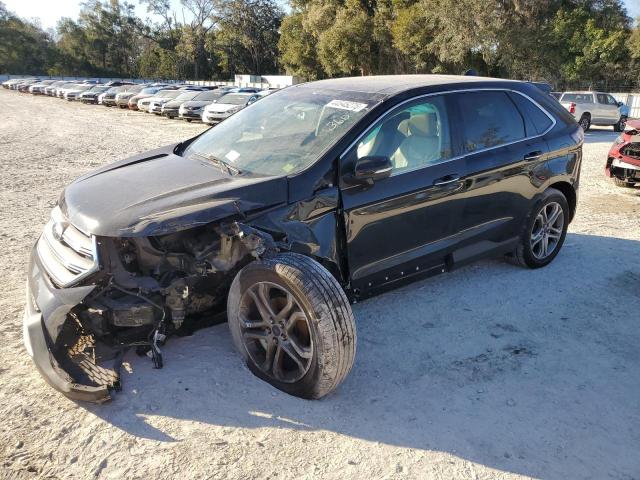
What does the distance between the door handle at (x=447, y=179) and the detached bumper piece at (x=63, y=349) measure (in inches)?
100

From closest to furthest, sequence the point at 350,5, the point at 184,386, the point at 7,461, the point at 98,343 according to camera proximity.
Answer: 1. the point at 7,461
2. the point at 184,386
3. the point at 98,343
4. the point at 350,5

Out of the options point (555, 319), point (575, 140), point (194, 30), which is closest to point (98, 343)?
point (555, 319)

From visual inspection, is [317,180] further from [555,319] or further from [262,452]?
[555,319]

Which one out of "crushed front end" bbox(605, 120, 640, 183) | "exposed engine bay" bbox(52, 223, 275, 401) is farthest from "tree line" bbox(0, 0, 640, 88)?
"exposed engine bay" bbox(52, 223, 275, 401)

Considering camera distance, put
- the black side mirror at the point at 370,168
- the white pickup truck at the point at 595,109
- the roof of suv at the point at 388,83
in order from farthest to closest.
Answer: the white pickup truck at the point at 595,109, the roof of suv at the point at 388,83, the black side mirror at the point at 370,168

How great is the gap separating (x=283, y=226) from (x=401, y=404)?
130cm

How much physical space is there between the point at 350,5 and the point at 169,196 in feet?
138

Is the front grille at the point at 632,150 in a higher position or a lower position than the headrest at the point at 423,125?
lower

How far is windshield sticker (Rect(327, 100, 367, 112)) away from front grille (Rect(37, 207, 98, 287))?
1.99m

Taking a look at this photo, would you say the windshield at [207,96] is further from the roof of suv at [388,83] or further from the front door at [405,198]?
the front door at [405,198]

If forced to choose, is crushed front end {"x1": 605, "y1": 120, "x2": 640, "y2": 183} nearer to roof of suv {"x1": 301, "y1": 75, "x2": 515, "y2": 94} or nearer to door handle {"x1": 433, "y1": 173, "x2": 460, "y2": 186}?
roof of suv {"x1": 301, "y1": 75, "x2": 515, "y2": 94}

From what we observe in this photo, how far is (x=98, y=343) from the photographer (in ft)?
11.4

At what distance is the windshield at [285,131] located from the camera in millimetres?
3705

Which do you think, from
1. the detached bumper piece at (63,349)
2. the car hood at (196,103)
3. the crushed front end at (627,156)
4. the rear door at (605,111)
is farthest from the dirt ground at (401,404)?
the car hood at (196,103)
